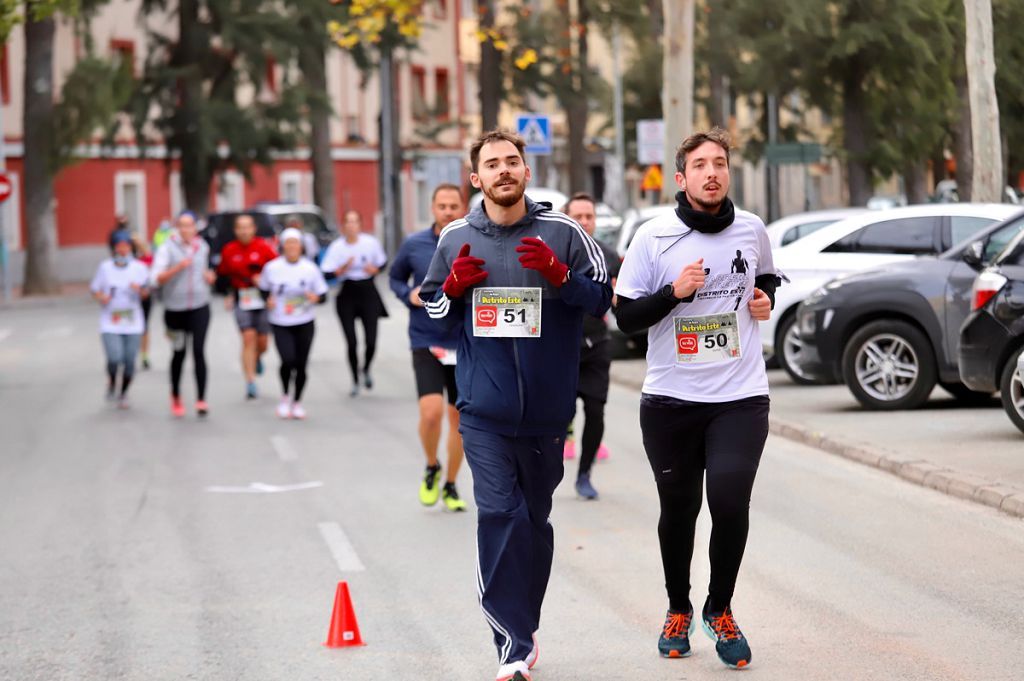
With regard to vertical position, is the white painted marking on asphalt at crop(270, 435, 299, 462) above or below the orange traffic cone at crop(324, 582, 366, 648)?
below

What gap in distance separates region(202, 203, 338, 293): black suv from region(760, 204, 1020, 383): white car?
77.2 ft

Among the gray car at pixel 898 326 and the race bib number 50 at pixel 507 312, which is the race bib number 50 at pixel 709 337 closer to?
the race bib number 50 at pixel 507 312

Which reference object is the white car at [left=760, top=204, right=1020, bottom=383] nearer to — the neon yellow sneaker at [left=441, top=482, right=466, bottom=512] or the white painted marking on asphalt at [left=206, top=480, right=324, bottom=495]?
the white painted marking on asphalt at [left=206, top=480, right=324, bottom=495]

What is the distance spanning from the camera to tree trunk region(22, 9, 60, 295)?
142 ft

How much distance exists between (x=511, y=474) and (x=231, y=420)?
11021 mm

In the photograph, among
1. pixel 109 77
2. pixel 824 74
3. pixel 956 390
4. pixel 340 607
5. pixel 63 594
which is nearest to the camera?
pixel 340 607

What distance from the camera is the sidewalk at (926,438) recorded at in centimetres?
1132

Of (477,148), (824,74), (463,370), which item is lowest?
(463,370)

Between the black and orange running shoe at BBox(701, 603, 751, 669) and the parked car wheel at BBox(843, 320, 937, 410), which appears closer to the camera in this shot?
the black and orange running shoe at BBox(701, 603, 751, 669)

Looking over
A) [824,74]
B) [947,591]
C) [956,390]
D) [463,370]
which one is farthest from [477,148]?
[824,74]

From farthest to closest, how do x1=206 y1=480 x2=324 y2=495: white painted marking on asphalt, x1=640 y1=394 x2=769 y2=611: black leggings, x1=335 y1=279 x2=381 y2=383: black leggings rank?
x1=335 y1=279 x2=381 y2=383: black leggings → x1=206 y1=480 x2=324 y2=495: white painted marking on asphalt → x1=640 y1=394 x2=769 y2=611: black leggings

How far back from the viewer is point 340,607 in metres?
7.45

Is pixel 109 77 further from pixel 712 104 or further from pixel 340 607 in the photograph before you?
pixel 340 607

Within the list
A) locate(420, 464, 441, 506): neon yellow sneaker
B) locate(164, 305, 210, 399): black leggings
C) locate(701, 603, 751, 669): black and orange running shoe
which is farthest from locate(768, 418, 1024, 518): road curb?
locate(164, 305, 210, 399): black leggings
